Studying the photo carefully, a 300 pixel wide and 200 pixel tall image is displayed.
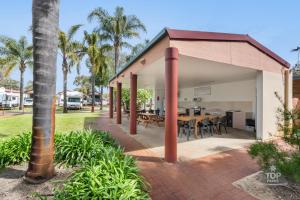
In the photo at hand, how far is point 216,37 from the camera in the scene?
23.3ft

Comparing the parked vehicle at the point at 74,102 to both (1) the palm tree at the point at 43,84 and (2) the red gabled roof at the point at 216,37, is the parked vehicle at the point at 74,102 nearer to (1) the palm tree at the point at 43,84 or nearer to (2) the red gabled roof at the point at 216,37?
(2) the red gabled roof at the point at 216,37

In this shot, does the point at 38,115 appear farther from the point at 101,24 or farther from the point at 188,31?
the point at 101,24

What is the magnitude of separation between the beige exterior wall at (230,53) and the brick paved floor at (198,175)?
332cm

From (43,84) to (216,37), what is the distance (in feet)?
18.6

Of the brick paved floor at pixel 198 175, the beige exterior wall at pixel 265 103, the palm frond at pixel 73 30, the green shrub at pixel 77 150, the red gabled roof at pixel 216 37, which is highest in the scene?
the palm frond at pixel 73 30

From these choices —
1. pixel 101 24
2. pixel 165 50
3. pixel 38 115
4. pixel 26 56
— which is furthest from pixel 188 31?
pixel 26 56

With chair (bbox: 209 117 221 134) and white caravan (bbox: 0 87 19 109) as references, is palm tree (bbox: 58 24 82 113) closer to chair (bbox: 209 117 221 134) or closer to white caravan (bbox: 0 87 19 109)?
white caravan (bbox: 0 87 19 109)

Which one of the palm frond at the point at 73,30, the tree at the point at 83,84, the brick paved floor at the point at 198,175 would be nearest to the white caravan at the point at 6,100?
the palm frond at the point at 73,30

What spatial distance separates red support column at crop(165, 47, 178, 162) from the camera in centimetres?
604

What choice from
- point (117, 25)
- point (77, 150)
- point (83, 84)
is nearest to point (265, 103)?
point (77, 150)

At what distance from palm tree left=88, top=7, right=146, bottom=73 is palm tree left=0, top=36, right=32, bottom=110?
9.88 metres

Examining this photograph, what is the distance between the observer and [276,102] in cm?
962

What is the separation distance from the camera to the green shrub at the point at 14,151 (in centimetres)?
535

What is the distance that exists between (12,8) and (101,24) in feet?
60.1
